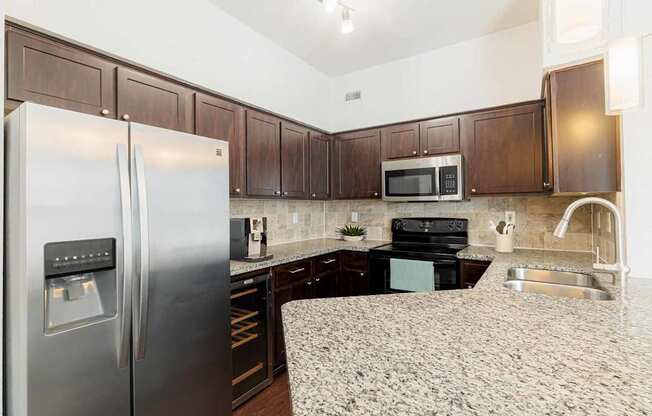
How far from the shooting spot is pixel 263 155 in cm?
270

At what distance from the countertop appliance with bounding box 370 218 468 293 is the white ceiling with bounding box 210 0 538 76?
70.4 inches

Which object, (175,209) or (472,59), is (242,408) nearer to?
(175,209)

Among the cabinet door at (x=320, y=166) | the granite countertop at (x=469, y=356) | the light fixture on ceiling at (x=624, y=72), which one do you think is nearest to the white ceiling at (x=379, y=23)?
the cabinet door at (x=320, y=166)

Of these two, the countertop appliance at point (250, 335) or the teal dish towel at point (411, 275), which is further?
the teal dish towel at point (411, 275)

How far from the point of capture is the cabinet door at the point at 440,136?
2941 mm

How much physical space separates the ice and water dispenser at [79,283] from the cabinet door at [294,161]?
1.74 metres

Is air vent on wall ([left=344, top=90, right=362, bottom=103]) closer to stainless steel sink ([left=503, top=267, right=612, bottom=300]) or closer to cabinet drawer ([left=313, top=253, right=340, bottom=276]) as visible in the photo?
cabinet drawer ([left=313, top=253, right=340, bottom=276])

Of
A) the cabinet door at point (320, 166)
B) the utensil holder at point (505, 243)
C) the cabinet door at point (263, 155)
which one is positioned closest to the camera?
the cabinet door at point (263, 155)

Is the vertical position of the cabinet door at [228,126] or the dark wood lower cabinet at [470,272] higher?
the cabinet door at [228,126]

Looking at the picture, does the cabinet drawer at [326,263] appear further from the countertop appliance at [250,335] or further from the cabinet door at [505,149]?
the cabinet door at [505,149]

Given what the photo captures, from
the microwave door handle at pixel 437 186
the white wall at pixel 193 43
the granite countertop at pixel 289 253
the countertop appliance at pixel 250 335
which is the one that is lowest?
the countertop appliance at pixel 250 335

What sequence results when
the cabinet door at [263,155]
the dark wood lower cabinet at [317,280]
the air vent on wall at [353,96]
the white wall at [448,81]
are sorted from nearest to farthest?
the dark wood lower cabinet at [317,280] → the cabinet door at [263,155] → the white wall at [448,81] → the air vent on wall at [353,96]

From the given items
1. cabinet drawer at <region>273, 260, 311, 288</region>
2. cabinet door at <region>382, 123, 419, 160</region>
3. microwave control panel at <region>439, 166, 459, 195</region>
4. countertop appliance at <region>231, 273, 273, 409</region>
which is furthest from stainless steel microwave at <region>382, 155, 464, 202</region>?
countertop appliance at <region>231, 273, 273, 409</region>

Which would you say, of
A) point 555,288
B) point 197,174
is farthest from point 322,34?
point 555,288
